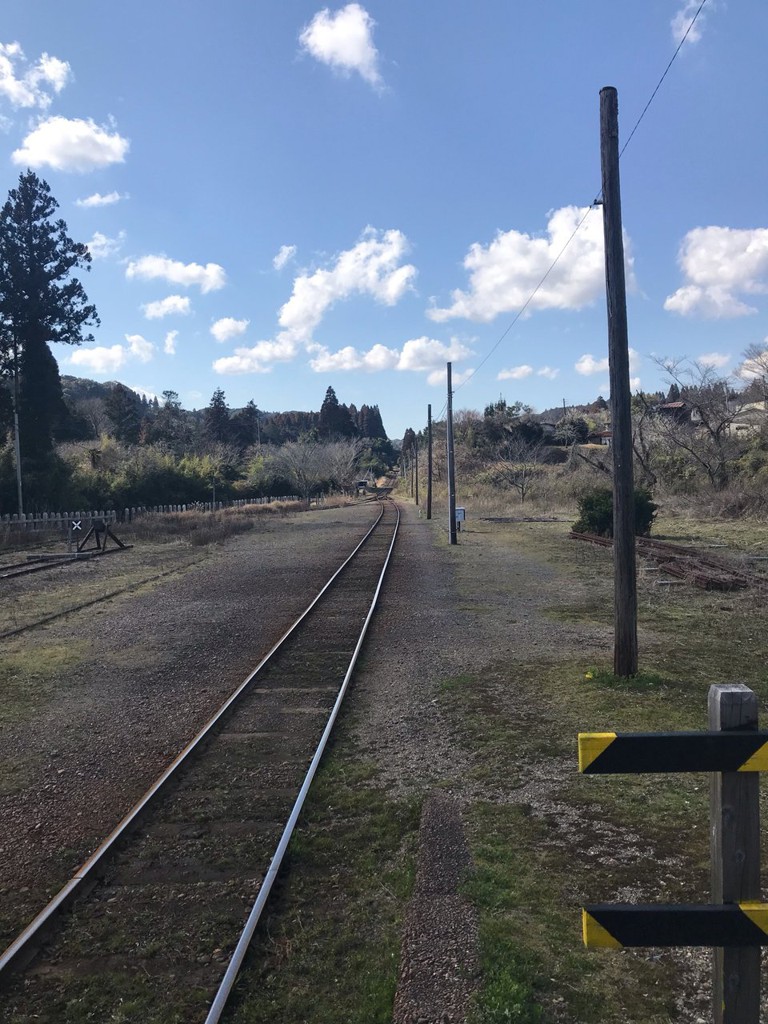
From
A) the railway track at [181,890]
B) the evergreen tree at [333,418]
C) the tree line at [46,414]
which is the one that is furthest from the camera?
the evergreen tree at [333,418]

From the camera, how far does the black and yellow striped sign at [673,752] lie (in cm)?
255

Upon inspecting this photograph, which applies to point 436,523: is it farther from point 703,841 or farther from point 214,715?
point 703,841

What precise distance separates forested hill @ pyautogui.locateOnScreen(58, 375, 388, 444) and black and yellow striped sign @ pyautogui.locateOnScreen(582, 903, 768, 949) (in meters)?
52.3

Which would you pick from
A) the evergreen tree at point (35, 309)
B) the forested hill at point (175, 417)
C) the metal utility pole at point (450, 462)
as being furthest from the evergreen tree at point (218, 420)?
the metal utility pole at point (450, 462)

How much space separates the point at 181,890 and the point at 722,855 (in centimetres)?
335

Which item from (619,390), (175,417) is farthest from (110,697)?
(175,417)

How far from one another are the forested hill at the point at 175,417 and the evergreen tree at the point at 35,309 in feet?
20.7

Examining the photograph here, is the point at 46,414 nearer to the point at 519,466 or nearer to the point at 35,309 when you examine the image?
the point at 35,309

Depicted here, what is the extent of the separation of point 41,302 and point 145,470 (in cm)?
1432

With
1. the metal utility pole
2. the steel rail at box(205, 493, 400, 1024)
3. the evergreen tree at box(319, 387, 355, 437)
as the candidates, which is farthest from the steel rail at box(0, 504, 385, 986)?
the evergreen tree at box(319, 387, 355, 437)

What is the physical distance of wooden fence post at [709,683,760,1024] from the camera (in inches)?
101

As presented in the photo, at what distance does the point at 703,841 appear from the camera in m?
5.09

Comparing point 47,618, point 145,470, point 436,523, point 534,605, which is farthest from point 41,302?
point 534,605

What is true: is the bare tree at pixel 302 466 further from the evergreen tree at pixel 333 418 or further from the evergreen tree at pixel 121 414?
the evergreen tree at pixel 333 418
